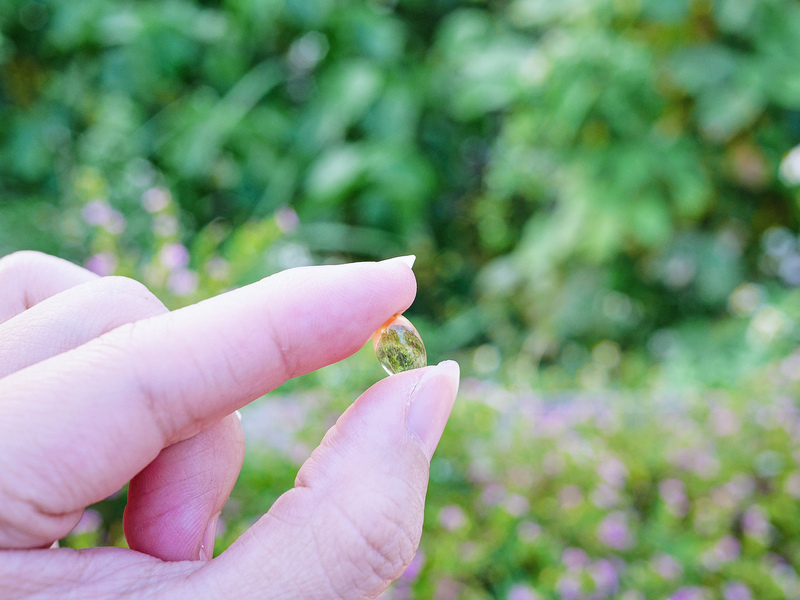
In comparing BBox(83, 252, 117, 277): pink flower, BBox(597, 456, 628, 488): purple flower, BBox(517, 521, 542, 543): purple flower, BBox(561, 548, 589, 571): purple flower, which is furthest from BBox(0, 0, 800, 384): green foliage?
BBox(561, 548, 589, 571): purple flower

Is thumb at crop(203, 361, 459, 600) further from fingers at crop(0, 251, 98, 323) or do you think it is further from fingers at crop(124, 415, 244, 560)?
fingers at crop(0, 251, 98, 323)

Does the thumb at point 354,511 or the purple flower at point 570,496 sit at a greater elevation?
the thumb at point 354,511

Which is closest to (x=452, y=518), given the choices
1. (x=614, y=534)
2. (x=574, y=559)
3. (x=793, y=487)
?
(x=574, y=559)

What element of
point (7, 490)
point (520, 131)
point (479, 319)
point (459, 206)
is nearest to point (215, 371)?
point (7, 490)

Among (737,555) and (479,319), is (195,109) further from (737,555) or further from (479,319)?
(737,555)

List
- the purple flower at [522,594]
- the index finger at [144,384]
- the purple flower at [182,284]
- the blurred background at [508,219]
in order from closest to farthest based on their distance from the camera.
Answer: the index finger at [144,384] → the purple flower at [522,594] → the blurred background at [508,219] → the purple flower at [182,284]

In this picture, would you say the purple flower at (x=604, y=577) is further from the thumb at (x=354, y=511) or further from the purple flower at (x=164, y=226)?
the purple flower at (x=164, y=226)

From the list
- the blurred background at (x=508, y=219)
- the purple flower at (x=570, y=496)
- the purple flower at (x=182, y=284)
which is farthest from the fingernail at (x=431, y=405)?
the purple flower at (x=182, y=284)
